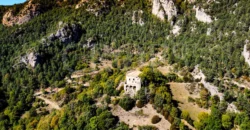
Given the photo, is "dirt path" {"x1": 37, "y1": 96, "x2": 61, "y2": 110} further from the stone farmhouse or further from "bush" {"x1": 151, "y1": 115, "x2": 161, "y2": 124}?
"bush" {"x1": 151, "y1": 115, "x2": 161, "y2": 124}

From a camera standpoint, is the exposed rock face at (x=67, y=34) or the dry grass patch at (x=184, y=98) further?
the exposed rock face at (x=67, y=34)

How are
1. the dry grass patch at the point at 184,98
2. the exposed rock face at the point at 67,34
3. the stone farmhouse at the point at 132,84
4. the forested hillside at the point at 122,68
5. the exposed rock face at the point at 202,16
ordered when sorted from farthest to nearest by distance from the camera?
the exposed rock face at the point at 67,34 < the exposed rock face at the point at 202,16 < the stone farmhouse at the point at 132,84 < the forested hillside at the point at 122,68 < the dry grass patch at the point at 184,98

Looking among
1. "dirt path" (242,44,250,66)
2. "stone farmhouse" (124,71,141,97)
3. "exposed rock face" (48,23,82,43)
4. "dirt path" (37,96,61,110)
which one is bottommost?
"dirt path" (37,96,61,110)

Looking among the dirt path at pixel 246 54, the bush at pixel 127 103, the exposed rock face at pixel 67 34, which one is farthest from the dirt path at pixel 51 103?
the dirt path at pixel 246 54

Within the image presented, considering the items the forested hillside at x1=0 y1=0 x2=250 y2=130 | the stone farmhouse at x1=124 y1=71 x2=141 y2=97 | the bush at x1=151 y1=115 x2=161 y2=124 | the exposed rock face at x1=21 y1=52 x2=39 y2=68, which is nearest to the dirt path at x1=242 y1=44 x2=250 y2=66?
the forested hillside at x1=0 y1=0 x2=250 y2=130

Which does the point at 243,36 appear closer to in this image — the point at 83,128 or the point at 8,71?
the point at 83,128

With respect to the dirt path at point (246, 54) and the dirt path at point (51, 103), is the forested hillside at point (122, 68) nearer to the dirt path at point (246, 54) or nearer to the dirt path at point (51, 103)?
the dirt path at point (246, 54)

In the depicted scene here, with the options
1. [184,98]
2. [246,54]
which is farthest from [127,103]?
[246,54]
